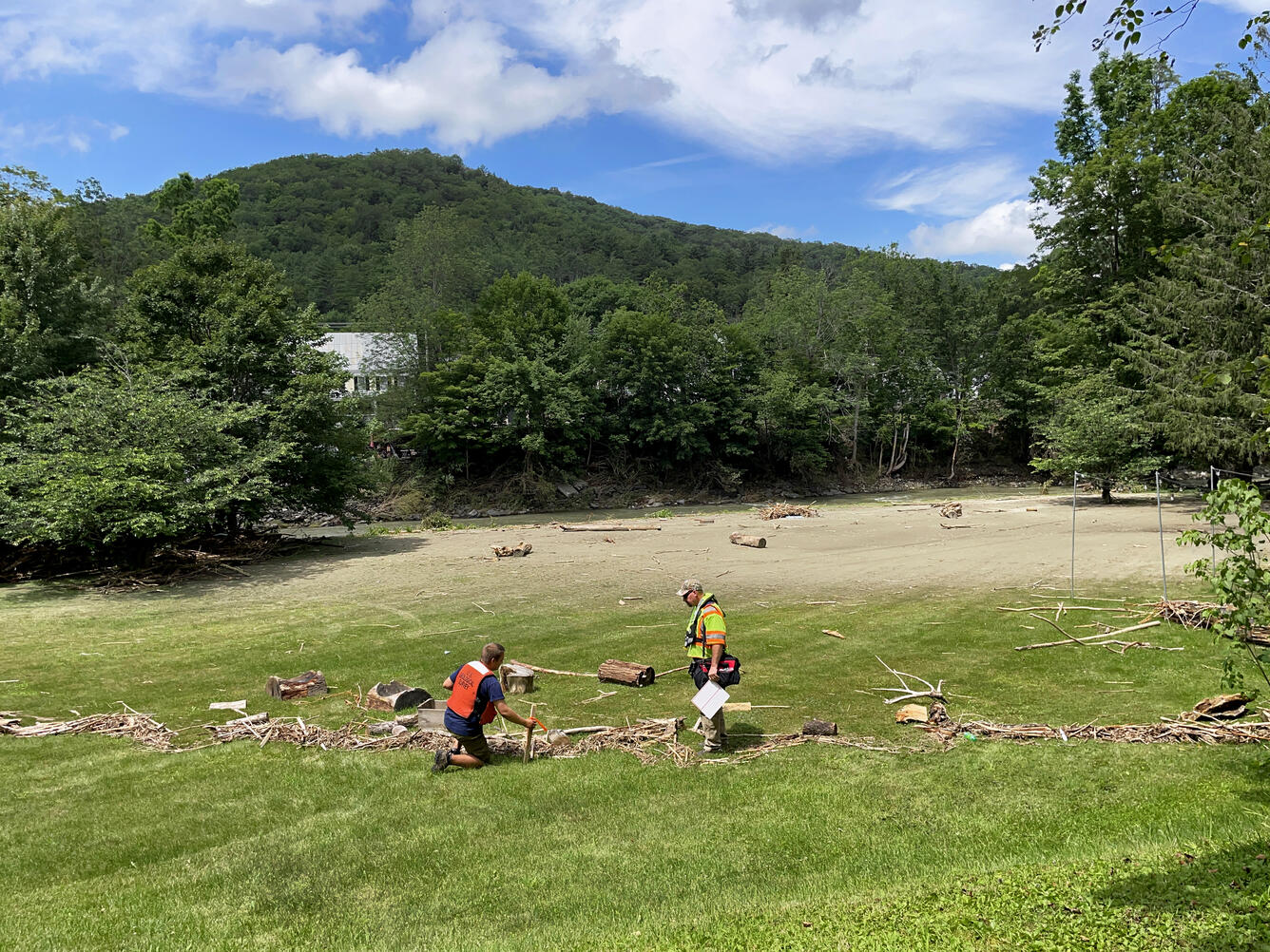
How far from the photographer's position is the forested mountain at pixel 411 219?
8812 cm

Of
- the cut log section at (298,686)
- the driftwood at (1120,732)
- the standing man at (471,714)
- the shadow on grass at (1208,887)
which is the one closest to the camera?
the shadow on grass at (1208,887)

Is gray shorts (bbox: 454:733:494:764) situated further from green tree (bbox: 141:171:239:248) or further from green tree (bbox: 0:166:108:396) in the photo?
green tree (bbox: 141:171:239:248)

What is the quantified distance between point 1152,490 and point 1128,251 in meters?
13.7

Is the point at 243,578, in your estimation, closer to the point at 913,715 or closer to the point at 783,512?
the point at 913,715

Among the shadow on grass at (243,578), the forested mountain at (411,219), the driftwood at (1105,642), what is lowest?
the shadow on grass at (243,578)

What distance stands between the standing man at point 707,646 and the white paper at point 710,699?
0.30 meters

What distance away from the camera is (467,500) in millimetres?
49031

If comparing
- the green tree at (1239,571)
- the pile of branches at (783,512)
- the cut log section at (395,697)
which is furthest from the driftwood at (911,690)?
the pile of branches at (783,512)

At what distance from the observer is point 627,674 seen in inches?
470

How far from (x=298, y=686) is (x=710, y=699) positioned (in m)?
6.78

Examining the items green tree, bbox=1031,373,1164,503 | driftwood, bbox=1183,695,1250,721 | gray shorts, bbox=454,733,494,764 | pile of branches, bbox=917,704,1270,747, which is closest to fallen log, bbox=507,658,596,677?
gray shorts, bbox=454,733,494,764

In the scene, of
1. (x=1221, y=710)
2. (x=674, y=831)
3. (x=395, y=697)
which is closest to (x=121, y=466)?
(x=395, y=697)

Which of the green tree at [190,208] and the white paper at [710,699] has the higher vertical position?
the green tree at [190,208]

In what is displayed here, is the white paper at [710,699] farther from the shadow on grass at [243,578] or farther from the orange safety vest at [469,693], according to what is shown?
the shadow on grass at [243,578]
